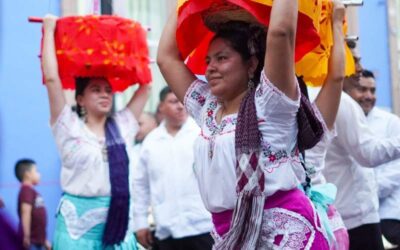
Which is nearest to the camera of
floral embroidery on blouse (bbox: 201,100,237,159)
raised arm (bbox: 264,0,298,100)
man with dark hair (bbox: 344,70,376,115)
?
raised arm (bbox: 264,0,298,100)

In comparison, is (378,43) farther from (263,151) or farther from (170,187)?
(263,151)

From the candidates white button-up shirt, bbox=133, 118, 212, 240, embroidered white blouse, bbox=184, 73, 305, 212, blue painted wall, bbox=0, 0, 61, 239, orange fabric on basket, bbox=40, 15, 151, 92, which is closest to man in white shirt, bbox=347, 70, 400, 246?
white button-up shirt, bbox=133, 118, 212, 240

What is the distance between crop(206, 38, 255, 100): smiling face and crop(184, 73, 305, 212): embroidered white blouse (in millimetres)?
115

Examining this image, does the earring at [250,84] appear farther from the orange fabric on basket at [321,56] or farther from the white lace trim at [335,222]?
the white lace trim at [335,222]

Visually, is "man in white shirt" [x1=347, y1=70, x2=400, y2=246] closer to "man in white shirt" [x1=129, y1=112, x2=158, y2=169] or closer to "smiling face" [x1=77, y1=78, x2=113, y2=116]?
"smiling face" [x1=77, y1=78, x2=113, y2=116]

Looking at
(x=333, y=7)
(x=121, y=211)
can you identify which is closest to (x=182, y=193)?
(x=121, y=211)

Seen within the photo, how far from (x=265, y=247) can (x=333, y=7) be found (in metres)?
1.20

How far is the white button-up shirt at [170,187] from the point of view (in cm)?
688

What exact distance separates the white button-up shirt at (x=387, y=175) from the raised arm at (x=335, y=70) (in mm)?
2241

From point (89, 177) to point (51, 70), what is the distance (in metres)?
0.71

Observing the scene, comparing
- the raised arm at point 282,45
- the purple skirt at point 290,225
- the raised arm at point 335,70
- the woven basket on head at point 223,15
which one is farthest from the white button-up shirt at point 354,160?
the raised arm at point 282,45

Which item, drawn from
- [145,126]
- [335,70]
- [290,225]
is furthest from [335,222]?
[145,126]

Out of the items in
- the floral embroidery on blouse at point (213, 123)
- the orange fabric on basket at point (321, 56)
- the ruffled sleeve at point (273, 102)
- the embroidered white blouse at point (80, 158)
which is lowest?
the embroidered white blouse at point (80, 158)

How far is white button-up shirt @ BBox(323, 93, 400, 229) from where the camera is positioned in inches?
208
